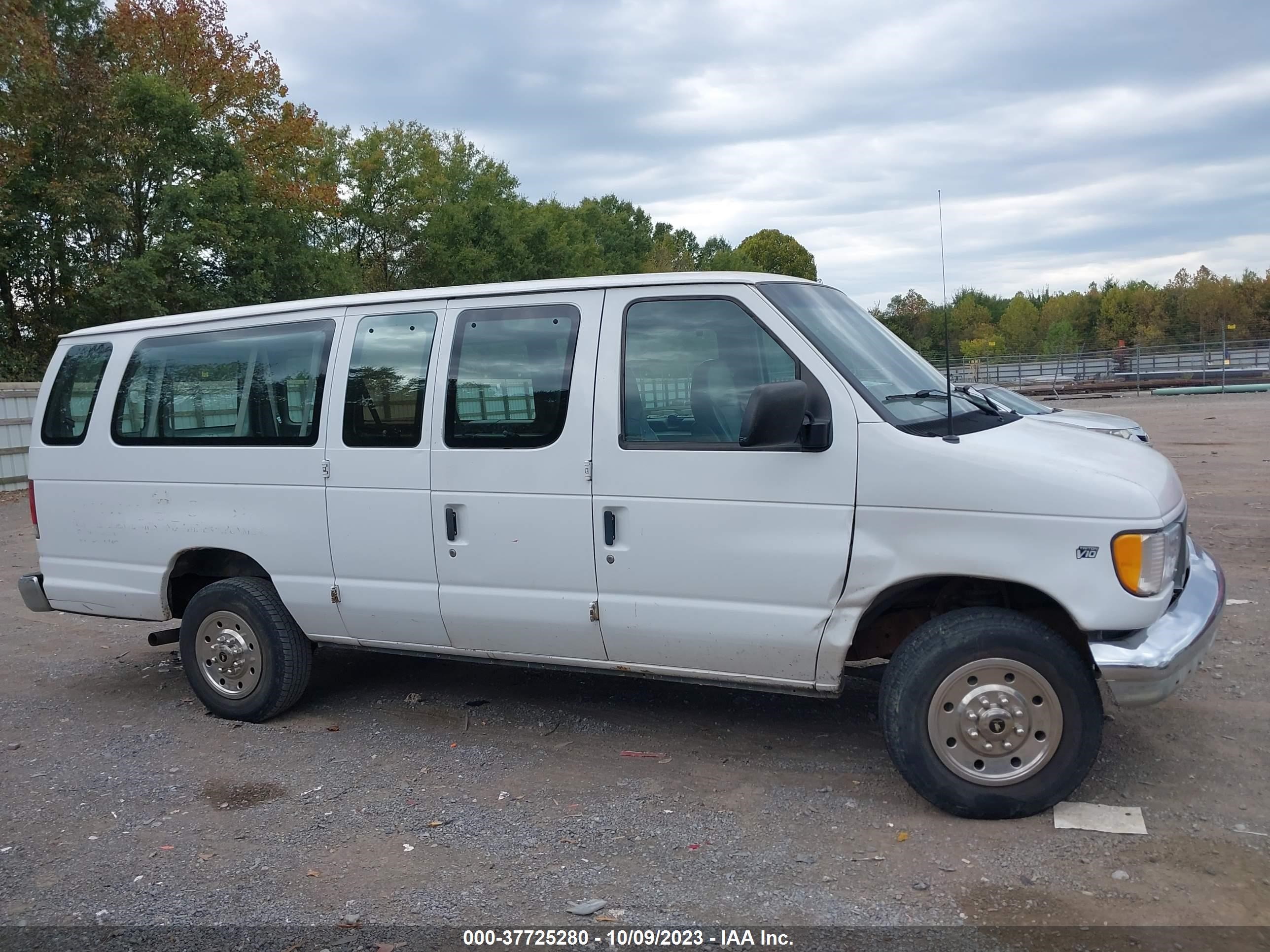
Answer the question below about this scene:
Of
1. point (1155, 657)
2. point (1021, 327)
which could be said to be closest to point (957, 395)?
point (1155, 657)

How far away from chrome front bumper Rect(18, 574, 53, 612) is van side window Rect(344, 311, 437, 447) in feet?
8.00

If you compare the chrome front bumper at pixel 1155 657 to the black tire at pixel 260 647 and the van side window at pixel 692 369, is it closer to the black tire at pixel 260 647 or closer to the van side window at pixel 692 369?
the van side window at pixel 692 369

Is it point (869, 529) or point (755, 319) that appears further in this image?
point (755, 319)

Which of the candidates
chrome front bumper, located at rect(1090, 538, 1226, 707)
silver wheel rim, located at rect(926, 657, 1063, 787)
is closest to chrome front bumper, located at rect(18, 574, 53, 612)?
silver wheel rim, located at rect(926, 657, 1063, 787)

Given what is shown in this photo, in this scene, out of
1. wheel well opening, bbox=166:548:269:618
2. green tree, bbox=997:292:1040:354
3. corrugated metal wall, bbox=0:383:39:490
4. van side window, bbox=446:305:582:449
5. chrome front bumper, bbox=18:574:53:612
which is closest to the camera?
van side window, bbox=446:305:582:449

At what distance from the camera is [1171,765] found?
4738 mm

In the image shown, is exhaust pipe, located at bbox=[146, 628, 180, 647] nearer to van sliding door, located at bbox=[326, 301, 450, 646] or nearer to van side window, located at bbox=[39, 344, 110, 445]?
van side window, located at bbox=[39, 344, 110, 445]

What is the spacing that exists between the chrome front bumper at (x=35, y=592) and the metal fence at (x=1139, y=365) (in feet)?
132

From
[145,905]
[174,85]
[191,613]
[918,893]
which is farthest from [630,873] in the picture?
[174,85]

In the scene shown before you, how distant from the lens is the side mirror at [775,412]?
4164mm

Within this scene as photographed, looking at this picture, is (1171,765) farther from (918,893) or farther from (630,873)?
(630,873)

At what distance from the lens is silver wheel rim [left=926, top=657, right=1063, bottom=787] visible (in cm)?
414

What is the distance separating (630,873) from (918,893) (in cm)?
104

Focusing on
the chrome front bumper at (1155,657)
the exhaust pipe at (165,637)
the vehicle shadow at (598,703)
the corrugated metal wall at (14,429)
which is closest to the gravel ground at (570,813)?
the vehicle shadow at (598,703)
